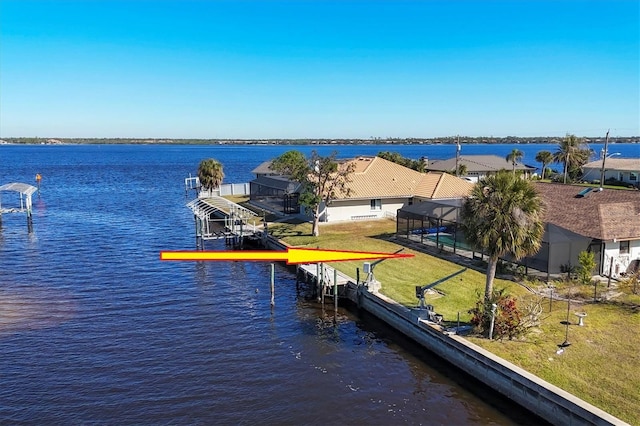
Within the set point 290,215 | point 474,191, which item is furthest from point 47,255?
point 474,191

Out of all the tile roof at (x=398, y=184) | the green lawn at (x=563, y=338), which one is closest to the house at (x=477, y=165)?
the tile roof at (x=398, y=184)

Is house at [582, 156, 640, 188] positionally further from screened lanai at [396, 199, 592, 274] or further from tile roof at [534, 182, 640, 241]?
screened lanai at [396, 199, 592, 274]

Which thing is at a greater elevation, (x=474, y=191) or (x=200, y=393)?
(x=474, y=191)

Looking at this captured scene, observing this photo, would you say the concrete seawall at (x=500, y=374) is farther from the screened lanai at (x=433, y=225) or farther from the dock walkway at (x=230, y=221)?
the dock walkway at (x=230, y=221)

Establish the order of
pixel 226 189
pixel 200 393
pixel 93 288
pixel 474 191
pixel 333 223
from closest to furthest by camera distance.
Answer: pixel 200 393 → pixel 474 191 → pixel 93 288 → pixel 333 223 → pixel 226 189

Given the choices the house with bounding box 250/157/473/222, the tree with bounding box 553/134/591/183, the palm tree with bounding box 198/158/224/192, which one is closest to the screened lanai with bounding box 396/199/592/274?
the house with bounding box 250/157/473/222

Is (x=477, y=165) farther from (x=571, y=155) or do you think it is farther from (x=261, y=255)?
(x=261, y=255)

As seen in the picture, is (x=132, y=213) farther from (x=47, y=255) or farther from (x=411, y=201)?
(x=411, y=201)
